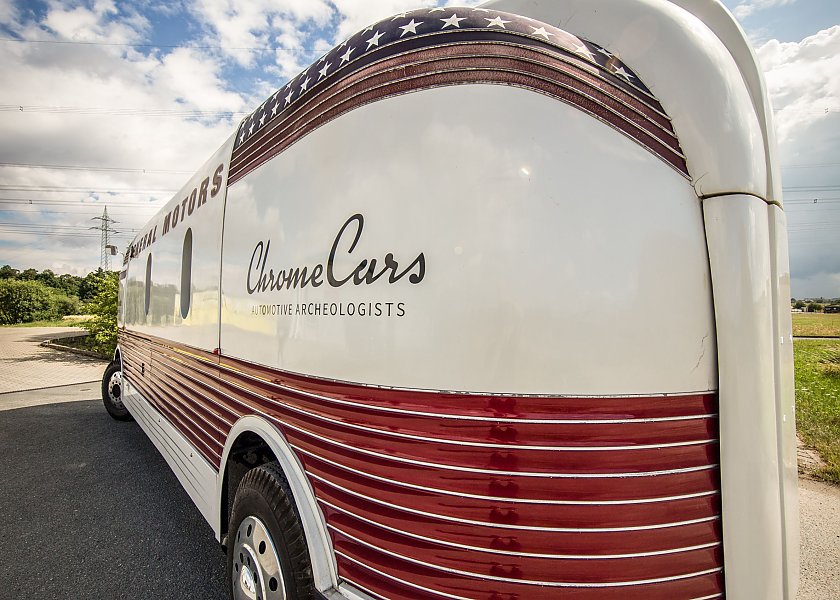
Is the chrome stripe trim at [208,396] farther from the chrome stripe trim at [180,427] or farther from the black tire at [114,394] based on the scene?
the black tire at [114,394]

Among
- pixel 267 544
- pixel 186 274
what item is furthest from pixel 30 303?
pixel 267 544

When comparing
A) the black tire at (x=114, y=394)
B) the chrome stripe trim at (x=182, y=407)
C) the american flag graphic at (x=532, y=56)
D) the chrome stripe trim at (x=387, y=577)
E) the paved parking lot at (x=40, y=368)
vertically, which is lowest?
the paved parking lot at (x=40, y=368)

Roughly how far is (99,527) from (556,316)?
4186 millimetres

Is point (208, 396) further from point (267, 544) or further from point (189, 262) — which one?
point (267, 544)

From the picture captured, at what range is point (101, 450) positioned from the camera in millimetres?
5562

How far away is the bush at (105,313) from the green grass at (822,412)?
16.8m

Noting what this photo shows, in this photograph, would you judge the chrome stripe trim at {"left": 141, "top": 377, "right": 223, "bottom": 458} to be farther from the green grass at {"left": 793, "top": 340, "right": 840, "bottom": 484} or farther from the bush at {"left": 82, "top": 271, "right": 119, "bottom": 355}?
the bush at {"left": 82, "top": 271, "right": 119, "bottom": 355}

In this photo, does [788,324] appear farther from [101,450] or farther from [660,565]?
[101,450]

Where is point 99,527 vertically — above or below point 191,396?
below

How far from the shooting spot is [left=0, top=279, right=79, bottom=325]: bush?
119 feet

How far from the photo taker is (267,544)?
198 cm

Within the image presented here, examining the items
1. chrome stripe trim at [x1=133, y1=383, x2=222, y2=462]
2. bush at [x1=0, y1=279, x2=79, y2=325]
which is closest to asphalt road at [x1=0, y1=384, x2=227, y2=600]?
chrome stripe trim at [x1=133, y1=383, x2=222, y2=462]

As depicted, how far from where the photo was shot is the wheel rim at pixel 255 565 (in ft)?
6.31

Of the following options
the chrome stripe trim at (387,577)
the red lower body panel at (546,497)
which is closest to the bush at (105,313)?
the chrome stripe trim at (387,577)
